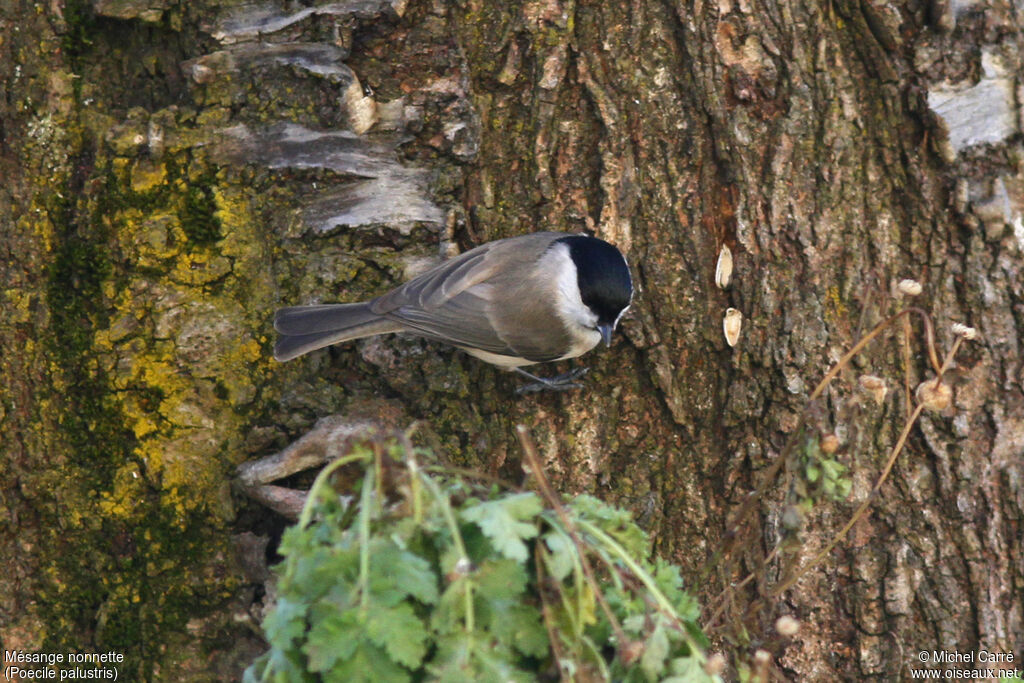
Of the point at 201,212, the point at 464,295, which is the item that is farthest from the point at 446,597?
the point at 464,295

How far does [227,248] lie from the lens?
2.51 meters

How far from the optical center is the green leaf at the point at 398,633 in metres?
1.21

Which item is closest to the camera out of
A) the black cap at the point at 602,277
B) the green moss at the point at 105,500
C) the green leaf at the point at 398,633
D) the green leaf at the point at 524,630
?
the green leaf at the point at 398,633

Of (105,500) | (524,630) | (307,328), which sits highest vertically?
(524,630)

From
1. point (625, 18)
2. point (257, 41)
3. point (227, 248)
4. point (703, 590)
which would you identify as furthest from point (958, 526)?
point (257, 41)

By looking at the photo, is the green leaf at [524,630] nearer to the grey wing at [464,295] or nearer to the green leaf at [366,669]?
the green leaf at [366,669]

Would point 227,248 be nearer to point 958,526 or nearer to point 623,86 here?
point 623,86

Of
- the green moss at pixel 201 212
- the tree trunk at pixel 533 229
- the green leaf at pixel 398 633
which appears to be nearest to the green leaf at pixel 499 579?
the green leaf at pixel 398 633

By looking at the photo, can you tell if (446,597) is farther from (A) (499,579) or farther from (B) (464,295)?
(B) (464,295)

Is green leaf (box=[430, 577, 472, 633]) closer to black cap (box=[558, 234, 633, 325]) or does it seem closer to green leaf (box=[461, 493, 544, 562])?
green leaf (box=[461, 493, 544, 562])

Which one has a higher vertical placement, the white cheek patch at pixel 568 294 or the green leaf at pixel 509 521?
the green leaf at pixel 509 521

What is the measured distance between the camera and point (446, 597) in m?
1.27

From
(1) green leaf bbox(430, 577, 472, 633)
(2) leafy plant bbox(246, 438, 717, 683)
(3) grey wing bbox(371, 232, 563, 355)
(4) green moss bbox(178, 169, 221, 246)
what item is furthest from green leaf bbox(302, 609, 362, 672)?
(4) green moss bbox(178, 169, 221, 246)

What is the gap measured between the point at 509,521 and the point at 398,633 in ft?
0.72
